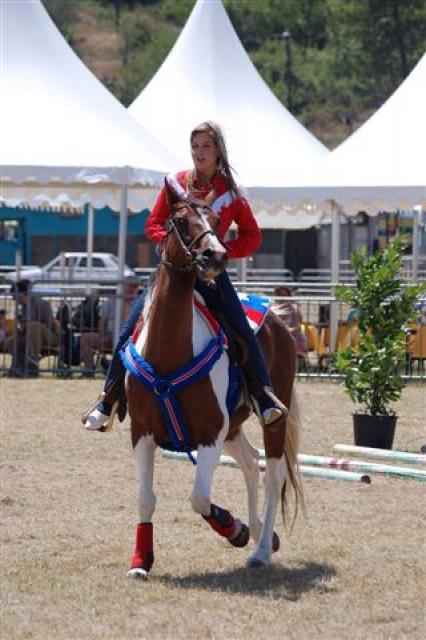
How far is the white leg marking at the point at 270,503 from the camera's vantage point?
7.80 m

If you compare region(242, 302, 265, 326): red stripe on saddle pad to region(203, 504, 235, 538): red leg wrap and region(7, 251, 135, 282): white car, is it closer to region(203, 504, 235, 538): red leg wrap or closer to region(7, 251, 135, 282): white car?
region(203, 504, 235, 538): red leg wrap

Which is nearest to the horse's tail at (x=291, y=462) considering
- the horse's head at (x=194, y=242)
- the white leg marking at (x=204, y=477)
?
the white leg marking at (x=204, y=477)

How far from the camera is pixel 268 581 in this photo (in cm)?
738

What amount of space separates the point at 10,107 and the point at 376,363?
375 inches

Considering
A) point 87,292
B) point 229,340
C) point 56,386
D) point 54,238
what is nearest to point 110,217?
point 54,238

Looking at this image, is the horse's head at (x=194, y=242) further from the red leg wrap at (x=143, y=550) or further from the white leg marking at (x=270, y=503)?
the white leg marking at (x=270, y=503)

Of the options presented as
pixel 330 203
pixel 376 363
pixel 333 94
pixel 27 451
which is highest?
pixel 333 94

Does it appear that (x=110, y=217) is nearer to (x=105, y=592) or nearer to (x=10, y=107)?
(x=10, y=107)

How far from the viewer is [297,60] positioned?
86.2 meters

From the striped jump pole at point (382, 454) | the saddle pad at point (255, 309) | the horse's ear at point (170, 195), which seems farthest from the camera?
the striped jump pole at point (382, 454)

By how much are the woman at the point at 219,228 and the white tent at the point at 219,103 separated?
16.9 meters

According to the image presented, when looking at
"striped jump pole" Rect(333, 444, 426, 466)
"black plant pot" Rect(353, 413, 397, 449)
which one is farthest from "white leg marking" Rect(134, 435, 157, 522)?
"black plant pot" Rect(353, 413, 397, 449)

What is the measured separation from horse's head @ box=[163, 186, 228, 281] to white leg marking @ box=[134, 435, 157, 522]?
964 millimetres

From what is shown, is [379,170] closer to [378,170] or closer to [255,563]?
[378,170]
